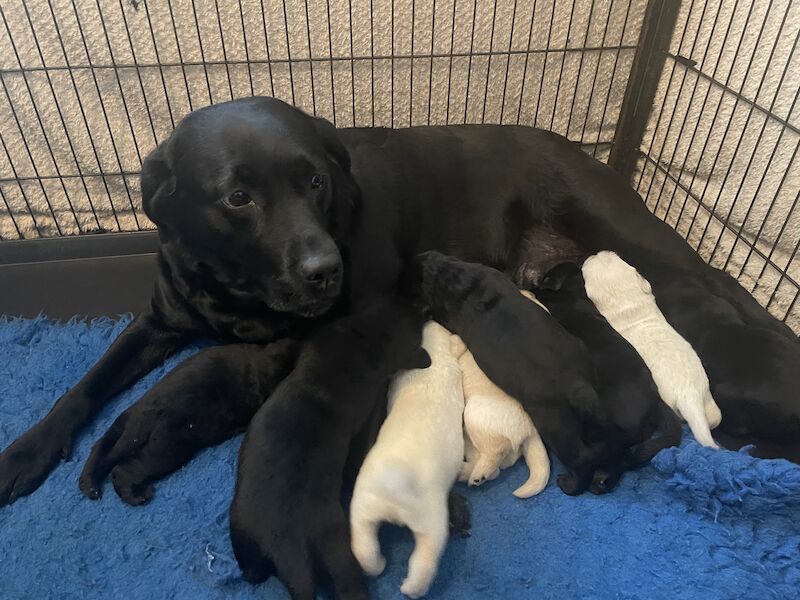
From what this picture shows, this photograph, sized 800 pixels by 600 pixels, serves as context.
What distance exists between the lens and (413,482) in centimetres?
113

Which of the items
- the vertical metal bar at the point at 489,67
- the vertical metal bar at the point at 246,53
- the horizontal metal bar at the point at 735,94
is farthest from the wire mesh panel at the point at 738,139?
the vertical metal bar at the point at 246,53

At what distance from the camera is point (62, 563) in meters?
1.30

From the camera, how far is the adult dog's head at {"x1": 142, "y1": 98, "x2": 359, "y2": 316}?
130 cm

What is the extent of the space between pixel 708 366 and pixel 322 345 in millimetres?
923

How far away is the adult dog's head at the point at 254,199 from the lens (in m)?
1.30

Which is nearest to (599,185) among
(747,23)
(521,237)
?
(521,237)

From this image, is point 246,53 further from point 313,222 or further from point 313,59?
point 313,222

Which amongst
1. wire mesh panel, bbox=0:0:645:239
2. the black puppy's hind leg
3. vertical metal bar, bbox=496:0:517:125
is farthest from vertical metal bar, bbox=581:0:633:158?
the black puppy's hind leg

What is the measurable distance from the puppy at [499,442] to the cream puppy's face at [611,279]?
0.41 m

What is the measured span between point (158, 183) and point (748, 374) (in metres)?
1.41

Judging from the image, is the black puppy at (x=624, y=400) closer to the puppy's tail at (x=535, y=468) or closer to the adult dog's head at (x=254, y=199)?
the puppy's tail at (x=535, y=468)

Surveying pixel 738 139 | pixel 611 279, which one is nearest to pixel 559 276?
pixel 611 279

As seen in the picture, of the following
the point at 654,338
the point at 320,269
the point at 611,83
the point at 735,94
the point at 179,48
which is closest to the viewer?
the point at 320,269

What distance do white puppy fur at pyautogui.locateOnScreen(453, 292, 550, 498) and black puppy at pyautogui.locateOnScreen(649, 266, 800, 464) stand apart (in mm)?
447
